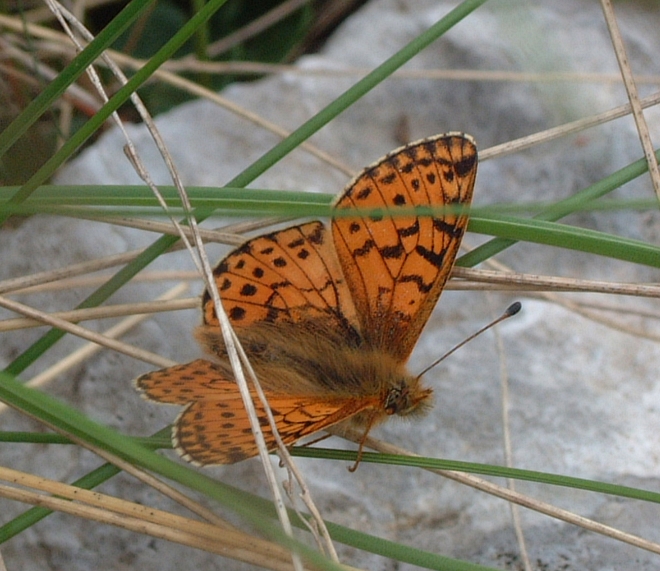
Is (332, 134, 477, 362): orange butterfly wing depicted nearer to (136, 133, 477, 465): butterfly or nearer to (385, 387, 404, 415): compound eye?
(136, 133, 477, 465): butterfly

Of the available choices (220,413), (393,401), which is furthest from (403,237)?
(220,413)

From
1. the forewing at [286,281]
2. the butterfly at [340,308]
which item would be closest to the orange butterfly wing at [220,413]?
the butterfly at [340,308]

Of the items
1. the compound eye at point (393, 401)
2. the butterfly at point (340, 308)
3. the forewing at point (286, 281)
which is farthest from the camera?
the forewing at point (286, 281)

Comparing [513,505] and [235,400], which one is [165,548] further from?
Result: [513,505]

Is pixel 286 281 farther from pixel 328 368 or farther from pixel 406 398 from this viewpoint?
pixel 406 398

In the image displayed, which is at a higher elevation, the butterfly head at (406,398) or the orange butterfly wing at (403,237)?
the orange butterfly wing at (403,237)

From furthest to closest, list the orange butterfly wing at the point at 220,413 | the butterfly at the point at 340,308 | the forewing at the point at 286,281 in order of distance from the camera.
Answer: the forewing at the point at 286,281 → the butterfly at the point at 340,308 → the orange butterfly wing at the point at 220,413

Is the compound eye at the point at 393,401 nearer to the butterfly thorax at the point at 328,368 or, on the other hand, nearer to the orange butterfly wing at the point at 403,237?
the butterfly thorax at the point at 328,368
